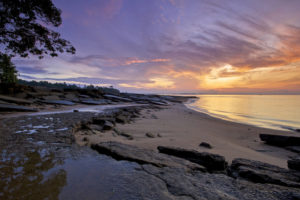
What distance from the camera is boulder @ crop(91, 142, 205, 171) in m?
2.43

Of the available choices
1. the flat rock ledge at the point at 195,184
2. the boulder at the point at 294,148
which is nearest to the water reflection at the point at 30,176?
the flat rock ledge at the point at 195,184

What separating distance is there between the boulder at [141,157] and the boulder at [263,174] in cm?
61

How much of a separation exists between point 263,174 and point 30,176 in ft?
11.5

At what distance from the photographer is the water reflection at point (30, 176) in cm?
154

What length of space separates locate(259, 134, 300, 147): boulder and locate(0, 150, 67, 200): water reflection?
723 cm

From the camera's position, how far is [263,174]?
2180 mm

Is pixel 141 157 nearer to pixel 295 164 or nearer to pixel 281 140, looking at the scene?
pixel 295 164

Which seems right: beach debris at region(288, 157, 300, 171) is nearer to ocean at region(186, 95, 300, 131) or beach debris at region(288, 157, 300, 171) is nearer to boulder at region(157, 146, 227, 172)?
boulder at region(157, 146, 227, 172)

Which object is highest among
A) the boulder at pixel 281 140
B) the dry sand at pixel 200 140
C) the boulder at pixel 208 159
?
the boulder at pixel 208 159

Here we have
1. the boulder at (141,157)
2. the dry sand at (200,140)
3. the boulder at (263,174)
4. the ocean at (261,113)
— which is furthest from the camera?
the ocean at (261,113)

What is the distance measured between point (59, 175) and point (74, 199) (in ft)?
2.09

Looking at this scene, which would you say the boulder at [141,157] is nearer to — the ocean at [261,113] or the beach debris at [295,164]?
the beach debris at [295,164]

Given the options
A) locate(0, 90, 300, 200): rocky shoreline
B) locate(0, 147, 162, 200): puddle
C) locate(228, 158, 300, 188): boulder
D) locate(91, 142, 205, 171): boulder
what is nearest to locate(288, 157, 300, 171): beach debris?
locate(0, 90, 300, 200): rocky shoreline

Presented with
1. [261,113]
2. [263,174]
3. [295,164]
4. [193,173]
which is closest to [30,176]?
[193,173]
